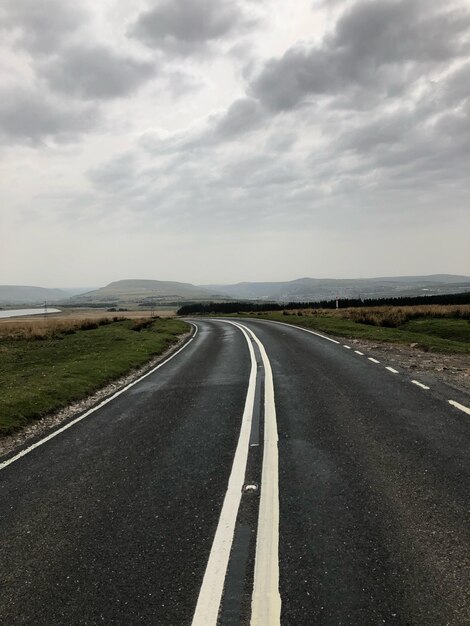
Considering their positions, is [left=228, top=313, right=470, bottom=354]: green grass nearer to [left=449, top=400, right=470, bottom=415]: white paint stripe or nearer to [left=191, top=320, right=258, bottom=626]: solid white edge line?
[left=449, top=400, right=470, bottom=415]: white paint stripe

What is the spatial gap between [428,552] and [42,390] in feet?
36.0

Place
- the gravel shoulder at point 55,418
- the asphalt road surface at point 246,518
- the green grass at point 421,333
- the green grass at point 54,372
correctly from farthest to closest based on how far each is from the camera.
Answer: the green grass at point 421,333 < the green grass at point 54,372 < the gravel shoulder at point 55,418 < the asphalt road surface at point 246,518

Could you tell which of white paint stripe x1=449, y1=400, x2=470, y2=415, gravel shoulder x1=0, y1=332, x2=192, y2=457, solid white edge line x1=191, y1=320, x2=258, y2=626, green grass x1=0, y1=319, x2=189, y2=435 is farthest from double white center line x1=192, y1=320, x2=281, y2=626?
green grass x1=0, y1=319, x2=189, y2=435

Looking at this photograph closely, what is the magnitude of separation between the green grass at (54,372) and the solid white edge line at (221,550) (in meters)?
5.81

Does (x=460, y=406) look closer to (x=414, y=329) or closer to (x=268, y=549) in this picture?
(x=268, y=549)

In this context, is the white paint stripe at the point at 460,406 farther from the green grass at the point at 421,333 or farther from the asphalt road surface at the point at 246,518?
the green grass at the point at 421,333

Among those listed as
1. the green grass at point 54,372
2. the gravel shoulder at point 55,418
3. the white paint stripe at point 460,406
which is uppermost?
the white paint stripe at point 460,406

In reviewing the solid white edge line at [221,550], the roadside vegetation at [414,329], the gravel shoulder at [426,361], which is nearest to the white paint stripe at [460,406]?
the gravel shoulder at [426,361]

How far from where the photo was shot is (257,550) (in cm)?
397

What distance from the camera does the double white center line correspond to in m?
3.21

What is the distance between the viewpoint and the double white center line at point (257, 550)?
10.5ft

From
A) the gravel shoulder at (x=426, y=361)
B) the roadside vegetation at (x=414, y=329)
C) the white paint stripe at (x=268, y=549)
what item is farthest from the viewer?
the roadside vegetation at (x=414, y=329)

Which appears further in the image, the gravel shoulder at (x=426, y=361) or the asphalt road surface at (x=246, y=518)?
the gravel shoulder at (x=426, y=361)

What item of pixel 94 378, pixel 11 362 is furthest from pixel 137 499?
pixel 11 362
